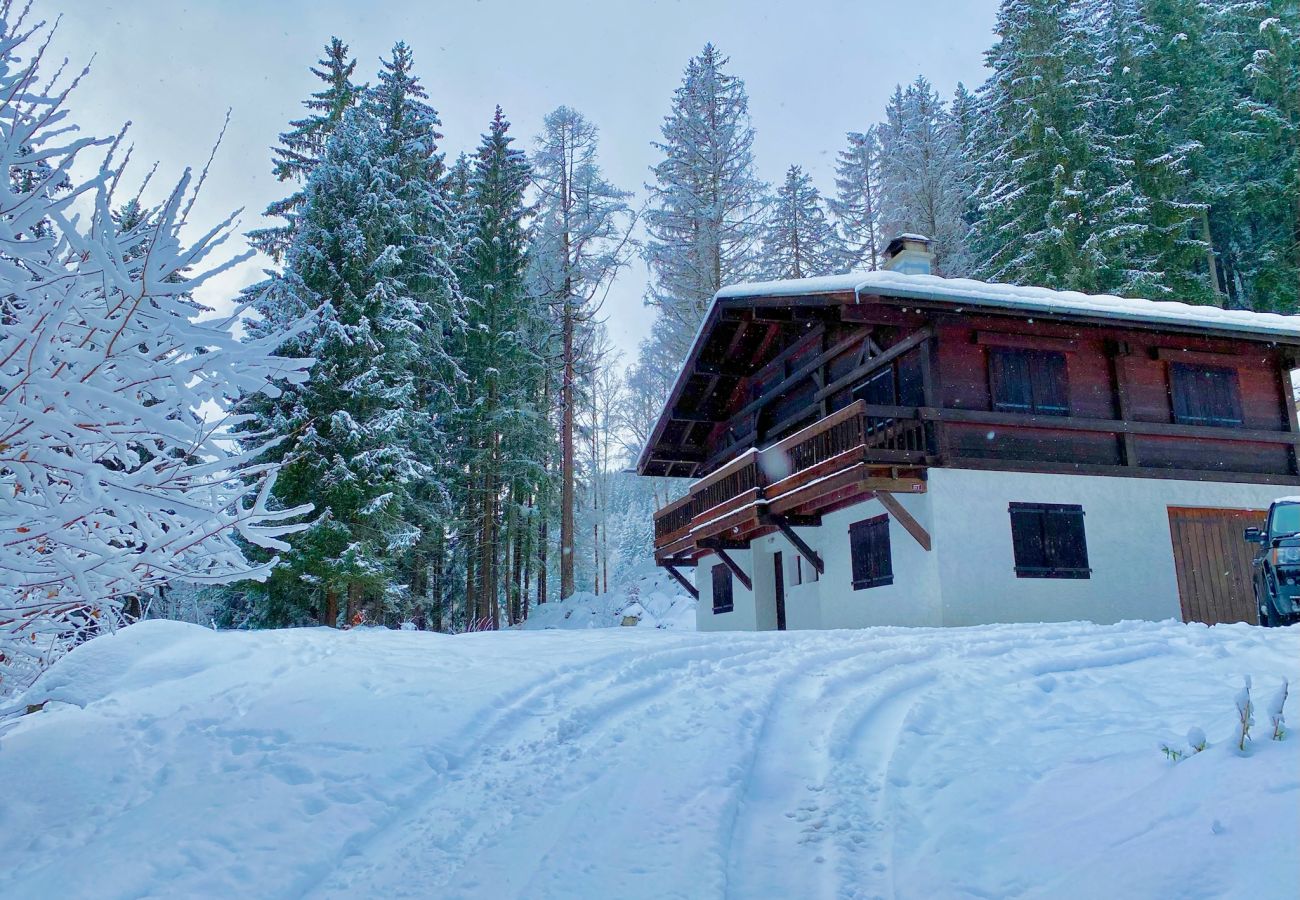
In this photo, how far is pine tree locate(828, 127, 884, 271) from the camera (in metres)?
37.8

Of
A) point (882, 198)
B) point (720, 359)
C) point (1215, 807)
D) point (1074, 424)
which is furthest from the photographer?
point (882, 198)

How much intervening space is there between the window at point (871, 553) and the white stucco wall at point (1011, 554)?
0.14 m

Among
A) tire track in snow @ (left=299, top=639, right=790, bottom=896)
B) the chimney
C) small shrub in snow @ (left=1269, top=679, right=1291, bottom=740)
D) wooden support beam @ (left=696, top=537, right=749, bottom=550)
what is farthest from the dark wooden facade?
small shrub in snow @ (left=1269, top=679, right=1291, bottom=740)

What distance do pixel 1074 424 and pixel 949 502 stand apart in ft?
9.79

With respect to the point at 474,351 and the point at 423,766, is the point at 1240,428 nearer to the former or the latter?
the point at 423,766

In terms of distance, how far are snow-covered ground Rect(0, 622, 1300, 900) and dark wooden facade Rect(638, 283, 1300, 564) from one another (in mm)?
6268

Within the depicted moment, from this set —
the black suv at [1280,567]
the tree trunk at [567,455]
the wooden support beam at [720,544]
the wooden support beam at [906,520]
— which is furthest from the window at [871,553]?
the tree trunk at [567,455]

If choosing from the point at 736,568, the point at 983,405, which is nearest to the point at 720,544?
the point at 736,568

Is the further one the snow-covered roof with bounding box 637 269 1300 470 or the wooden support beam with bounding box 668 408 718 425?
the wooden support beam with bounding box 668 408 718 425

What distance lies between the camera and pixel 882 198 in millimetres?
38094

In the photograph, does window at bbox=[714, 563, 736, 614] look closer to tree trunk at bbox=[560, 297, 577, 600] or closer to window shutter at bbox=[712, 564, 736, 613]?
window shutter at bbox=[712, 564, 736, 613]

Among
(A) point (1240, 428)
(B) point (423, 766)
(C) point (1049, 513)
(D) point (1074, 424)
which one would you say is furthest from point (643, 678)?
(A) point (1240, 428)

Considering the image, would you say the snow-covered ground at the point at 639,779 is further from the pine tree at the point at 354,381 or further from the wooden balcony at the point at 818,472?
the pine tree at the point at 354,381

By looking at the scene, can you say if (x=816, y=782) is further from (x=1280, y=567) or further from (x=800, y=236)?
(x=800, y=236)
